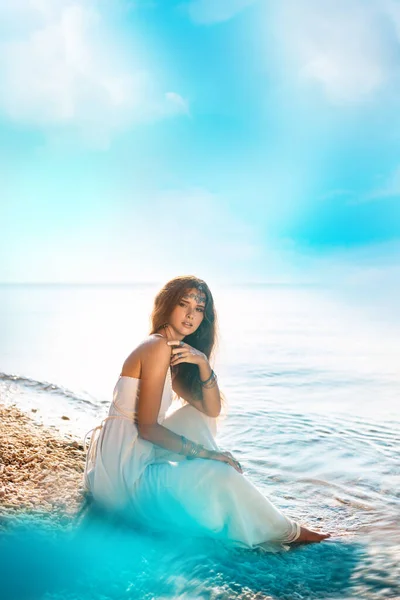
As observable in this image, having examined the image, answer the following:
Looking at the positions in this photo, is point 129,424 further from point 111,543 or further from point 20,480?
point 20,480

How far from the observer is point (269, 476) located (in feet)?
19.1

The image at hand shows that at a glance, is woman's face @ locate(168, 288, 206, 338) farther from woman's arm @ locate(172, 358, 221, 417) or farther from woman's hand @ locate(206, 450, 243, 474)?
woman's hand @ locate(206, 450, 243, 474)

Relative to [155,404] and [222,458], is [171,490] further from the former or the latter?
[155,404]

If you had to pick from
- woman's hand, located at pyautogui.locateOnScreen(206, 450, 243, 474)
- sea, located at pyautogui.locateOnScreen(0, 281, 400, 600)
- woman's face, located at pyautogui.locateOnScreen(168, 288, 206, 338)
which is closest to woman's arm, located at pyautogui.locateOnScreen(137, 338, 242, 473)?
woman's hand, located at pyautogui.locateOnScreen(206, 450, 243, 474)

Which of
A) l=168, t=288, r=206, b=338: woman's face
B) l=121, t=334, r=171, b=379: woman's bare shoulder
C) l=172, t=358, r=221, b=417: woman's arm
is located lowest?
l=172, t=358, r=221, b=417: woman's arm

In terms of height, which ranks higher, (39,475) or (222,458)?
(222,458)

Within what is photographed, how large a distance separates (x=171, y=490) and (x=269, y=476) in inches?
94.1

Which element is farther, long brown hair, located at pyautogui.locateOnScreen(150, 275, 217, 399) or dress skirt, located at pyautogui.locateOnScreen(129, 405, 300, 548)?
long brown hair, located at pyautogui.locateOnScreen(150, 275, 217, 399)

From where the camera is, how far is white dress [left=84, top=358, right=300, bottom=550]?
3635mm

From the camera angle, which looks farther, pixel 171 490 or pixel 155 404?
pixel 155 404

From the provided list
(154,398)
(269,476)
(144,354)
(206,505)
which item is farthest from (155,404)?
(269,476)

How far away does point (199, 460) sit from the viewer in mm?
3709

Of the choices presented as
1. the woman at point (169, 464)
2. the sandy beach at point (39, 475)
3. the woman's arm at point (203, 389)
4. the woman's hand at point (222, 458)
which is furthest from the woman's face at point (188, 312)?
the sandy beach at point (39, 475)

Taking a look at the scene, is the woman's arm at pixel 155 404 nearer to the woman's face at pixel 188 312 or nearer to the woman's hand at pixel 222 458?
the woman's hand at pixel 222 458
